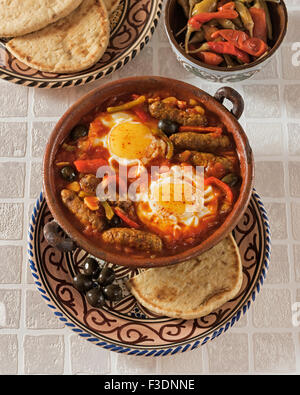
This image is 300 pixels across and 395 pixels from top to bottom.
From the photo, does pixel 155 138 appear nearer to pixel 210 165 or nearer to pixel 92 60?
pixel 210 165

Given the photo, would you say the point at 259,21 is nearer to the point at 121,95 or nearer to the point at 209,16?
the point at 209,16

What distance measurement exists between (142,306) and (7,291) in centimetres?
101

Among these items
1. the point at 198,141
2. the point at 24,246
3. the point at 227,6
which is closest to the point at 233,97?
the point at 198,141

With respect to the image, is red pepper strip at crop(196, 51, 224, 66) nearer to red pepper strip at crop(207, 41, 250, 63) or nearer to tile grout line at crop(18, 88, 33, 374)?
red pepper strip at crop(207, 41, 250, 63)

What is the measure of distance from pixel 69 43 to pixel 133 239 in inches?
62.0

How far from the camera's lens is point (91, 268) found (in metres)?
3.84

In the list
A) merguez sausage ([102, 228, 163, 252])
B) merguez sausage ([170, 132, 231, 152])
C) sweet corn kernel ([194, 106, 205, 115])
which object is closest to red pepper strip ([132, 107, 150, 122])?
merguez sausage ([170, 132, 231, 152])

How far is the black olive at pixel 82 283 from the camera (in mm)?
3777

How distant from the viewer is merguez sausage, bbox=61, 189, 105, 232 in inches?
140

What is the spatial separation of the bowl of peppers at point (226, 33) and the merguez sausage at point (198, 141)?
22.8 inches

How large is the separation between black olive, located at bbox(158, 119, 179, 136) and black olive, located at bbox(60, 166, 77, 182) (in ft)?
2.09

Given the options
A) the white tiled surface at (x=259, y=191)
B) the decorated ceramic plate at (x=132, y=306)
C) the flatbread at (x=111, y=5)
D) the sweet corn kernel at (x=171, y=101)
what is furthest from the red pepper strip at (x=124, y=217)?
the flatbread at (x=111, y=5)

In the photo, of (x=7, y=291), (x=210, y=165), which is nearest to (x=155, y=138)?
(x=210, y=165)

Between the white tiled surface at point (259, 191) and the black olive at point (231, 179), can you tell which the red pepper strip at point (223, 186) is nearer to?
the black olive at point (231, 179)
